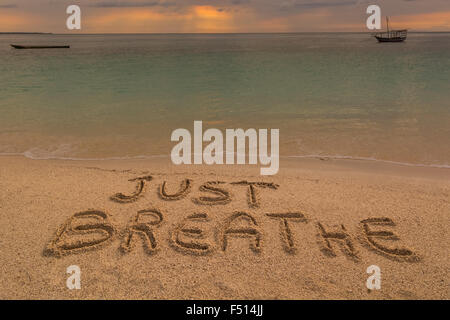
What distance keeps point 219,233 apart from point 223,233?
4cm

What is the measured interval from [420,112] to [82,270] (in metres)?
9.64

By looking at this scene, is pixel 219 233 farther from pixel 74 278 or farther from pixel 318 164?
pixel 318 164

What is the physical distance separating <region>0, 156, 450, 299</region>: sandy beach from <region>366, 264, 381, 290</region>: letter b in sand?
0.14 ft

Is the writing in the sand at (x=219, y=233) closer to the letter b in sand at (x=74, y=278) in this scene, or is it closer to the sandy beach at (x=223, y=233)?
the sandy beach at (x=223, y=233)

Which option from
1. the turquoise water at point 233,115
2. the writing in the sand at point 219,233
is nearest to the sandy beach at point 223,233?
the writing in the sand at point 219,233

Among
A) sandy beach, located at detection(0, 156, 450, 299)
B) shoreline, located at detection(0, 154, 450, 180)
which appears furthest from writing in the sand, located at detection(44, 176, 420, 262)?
shoreline, located at detection(0, 154, 450, 180)

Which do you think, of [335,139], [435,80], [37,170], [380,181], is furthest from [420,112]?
[37,170]

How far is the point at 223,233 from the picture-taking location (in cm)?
357

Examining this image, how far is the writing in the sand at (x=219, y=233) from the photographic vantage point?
3295 millimetres

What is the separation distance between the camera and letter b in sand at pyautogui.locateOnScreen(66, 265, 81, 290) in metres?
2.85

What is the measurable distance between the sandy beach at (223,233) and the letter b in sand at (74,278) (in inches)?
1.6

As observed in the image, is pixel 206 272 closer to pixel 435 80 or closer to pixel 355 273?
pixel 355 273

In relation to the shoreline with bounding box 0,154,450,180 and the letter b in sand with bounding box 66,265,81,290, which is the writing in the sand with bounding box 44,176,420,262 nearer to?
the letter b in sand with bounding box 66,265,81,290

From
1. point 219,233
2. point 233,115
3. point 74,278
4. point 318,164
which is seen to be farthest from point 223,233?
point 233,115
